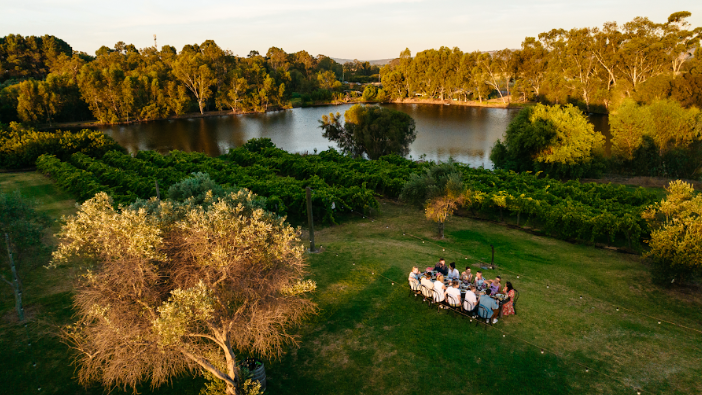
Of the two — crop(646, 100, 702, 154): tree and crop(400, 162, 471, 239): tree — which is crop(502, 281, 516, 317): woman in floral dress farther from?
crop(646, 100, 702, 154): tree

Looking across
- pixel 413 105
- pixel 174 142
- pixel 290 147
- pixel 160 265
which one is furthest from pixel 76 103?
pixel 160 265

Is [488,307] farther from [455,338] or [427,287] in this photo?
[427,287]

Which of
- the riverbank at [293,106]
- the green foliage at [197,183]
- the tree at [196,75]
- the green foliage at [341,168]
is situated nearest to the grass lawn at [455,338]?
the green foliage at [197,183]

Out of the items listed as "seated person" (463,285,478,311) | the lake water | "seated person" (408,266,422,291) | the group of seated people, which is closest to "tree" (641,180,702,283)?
the group of seated people

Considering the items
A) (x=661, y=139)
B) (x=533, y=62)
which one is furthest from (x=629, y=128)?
(x=533, y=62)

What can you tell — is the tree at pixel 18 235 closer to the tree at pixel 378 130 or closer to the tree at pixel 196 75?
the tree at pixel 378 130
